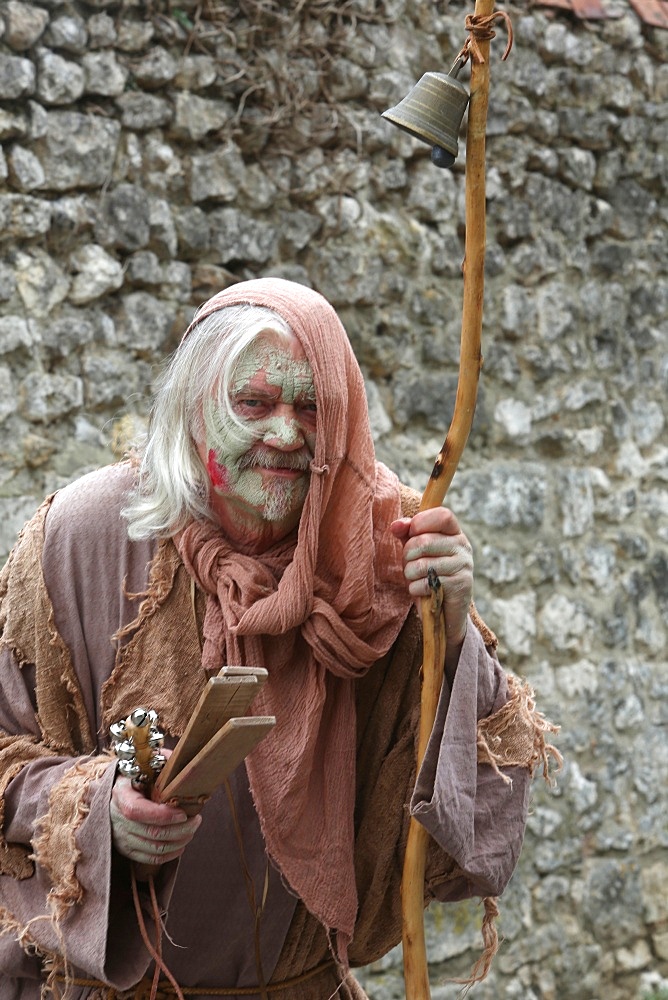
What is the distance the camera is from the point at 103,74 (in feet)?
11.3

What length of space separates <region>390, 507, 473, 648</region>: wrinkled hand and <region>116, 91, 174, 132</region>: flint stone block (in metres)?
1.82

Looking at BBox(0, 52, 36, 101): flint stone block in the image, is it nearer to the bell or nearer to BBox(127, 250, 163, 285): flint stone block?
BBox(127, 250, 163, 285): flint stone block

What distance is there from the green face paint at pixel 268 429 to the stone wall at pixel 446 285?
1.27 metres

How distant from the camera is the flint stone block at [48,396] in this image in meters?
3.34

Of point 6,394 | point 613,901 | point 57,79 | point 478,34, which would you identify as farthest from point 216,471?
point 613,901

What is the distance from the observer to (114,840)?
6.66 ft

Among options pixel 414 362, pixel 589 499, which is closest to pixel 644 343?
pixel 589 499

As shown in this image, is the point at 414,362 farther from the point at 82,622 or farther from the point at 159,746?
the point at 159,746

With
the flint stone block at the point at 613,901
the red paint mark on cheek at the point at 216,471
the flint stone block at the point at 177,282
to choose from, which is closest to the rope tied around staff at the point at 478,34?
the red paint mark on cheek at the point at 216,471

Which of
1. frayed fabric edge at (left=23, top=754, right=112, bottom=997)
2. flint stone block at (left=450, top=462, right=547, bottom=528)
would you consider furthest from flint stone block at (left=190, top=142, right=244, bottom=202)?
frayed fabric edge at (left=23, top=754, right=112, bottom=997)

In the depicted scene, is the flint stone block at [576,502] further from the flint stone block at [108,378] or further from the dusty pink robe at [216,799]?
the dusty pink robe at [216,799]

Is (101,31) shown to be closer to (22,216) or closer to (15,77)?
(15,77)

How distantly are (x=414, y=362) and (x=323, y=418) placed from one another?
203cm

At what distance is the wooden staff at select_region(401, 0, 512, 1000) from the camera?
80.7 inches
